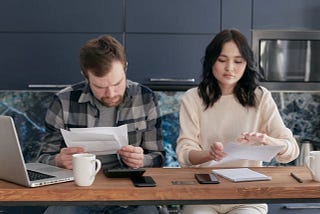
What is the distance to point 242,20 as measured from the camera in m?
3.04

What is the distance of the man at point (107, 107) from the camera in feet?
6.27

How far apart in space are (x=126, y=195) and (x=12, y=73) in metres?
1.82

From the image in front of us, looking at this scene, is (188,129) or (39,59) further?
(39,59)

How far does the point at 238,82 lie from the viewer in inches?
88.1

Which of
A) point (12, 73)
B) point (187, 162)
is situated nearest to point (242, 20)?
point (187, 162)

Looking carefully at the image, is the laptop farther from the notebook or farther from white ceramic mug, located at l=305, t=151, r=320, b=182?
white ceramic mug, located at l=305, t=151, r=320, b=182

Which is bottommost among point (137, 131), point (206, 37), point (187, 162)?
point (187, 162)

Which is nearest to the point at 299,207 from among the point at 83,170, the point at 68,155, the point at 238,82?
the point at 238,82

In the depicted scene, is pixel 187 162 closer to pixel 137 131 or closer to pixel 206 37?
pixel 137 131

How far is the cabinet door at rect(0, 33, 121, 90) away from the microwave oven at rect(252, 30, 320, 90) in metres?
1.11

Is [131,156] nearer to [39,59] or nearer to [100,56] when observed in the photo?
[100,56]

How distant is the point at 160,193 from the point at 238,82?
93cm

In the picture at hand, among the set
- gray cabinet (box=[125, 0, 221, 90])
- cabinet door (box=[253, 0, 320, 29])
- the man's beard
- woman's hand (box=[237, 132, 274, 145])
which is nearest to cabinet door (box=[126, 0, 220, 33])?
gray cabinet (box=[125, 0, 221, 90])

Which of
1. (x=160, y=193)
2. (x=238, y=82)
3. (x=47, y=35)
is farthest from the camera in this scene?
(x=47, y=35)
